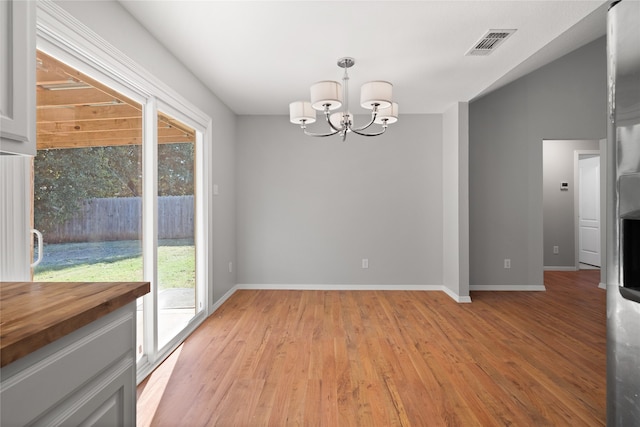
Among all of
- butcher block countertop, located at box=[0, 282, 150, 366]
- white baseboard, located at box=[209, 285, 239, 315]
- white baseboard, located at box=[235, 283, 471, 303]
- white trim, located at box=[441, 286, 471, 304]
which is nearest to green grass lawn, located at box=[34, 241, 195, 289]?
white baseboard, located at box=[209, 285, 239, 315]

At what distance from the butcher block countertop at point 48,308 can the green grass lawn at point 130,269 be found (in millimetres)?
699

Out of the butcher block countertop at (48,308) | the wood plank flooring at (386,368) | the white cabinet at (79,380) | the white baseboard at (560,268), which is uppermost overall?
the butcher block countertop at (48,308)

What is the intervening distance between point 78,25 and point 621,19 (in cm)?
264

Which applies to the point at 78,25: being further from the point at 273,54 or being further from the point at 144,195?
the point at 273,54

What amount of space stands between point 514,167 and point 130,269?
16.0ft

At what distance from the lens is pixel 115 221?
88.1 inches

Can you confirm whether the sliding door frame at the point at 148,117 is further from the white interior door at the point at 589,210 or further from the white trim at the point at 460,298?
the white interior door at the point at 589,210

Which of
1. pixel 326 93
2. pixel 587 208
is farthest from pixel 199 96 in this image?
pixel 587 208

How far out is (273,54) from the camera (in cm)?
289

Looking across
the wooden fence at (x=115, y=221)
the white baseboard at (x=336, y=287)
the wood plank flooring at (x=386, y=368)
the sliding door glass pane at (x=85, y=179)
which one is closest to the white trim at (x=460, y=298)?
the wood plank flooring at (x=386, y=368)

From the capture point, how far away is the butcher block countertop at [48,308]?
0.71 meters

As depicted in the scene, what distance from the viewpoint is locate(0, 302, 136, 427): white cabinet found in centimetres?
71

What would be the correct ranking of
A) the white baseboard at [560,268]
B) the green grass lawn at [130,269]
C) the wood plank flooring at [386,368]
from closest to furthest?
the green grass lawn at [130,269], the wood plank flooring at [386,368], the white baseboard at [560,268]

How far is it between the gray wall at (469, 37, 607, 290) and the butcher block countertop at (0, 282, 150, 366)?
183 inches
